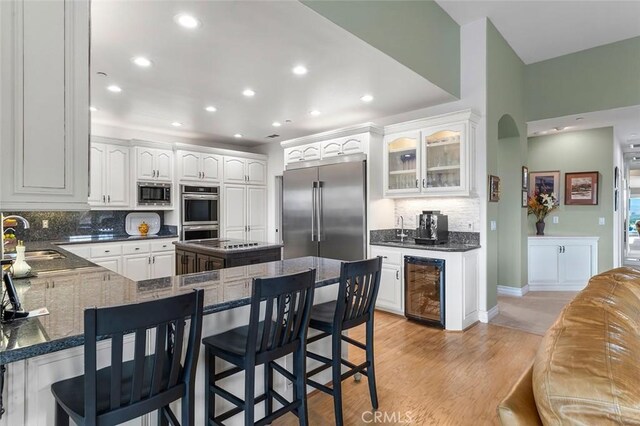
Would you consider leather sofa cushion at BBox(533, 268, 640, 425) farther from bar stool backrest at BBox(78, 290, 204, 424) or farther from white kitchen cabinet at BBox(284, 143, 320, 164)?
white kitchen cabinet at BBox(284, 143, 320, 164)

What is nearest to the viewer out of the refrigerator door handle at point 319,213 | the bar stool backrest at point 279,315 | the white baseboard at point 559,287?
the bar stool backrest at point 279,315

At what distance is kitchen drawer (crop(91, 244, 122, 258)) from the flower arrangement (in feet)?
21.4

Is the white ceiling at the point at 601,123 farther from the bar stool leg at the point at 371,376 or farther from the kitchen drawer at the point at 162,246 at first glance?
the kitchen drawer at the point at 162,246

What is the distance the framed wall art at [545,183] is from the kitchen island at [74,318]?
5.04m

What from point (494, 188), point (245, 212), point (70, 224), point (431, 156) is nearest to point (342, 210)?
point (431, 156)

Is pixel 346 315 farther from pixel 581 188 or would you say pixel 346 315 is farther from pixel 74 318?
pixel 581 188

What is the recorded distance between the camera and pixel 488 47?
13.3 ft

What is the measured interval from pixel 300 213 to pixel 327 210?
0.55 m

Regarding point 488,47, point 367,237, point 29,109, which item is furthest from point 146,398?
point 488,47

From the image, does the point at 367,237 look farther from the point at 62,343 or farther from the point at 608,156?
the point at 608,156

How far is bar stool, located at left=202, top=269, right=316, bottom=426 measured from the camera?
4.95 ft

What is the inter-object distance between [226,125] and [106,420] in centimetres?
498

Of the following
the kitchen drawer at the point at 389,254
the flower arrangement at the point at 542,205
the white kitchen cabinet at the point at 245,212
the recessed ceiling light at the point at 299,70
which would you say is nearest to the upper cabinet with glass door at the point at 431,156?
the kitchen drawer at the point at 389,254

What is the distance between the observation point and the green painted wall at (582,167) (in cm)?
543
